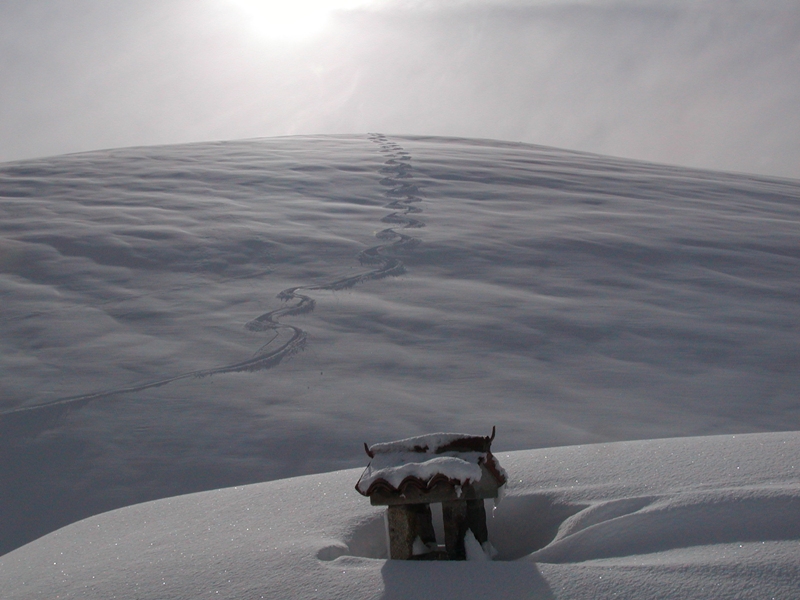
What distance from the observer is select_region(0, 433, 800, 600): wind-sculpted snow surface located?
4.42 feet

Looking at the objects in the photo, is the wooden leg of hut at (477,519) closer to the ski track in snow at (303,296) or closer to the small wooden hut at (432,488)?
the small wooden hut at (432,488)

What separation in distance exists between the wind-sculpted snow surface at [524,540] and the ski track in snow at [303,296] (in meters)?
1.59

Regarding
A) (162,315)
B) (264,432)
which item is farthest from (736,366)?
(162,315)

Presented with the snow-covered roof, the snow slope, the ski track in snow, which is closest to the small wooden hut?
the snow-covered roof

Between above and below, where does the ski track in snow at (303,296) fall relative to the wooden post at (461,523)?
above

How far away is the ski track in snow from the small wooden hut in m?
2.39

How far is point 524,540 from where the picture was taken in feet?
5.74

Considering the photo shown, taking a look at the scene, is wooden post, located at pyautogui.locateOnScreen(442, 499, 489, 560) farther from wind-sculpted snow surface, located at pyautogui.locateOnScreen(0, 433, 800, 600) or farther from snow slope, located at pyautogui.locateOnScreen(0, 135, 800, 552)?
snow slope, located at pyautogui.locateOnScreen(0, 135, 800, 552)

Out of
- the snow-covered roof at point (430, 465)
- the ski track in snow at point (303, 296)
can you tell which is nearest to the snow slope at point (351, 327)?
the ski track in snow at point (303, 296)

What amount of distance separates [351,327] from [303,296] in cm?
75

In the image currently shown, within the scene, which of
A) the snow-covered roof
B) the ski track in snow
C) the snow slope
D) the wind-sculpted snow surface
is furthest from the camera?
the ski track in snow

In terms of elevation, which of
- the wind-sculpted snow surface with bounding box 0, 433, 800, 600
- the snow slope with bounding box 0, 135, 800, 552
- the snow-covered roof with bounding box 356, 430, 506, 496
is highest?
the snow slope with bounding box 0, 135, 800, 552

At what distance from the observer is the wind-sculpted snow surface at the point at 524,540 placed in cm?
135

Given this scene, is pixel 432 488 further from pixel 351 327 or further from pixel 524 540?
pixel 351 327
